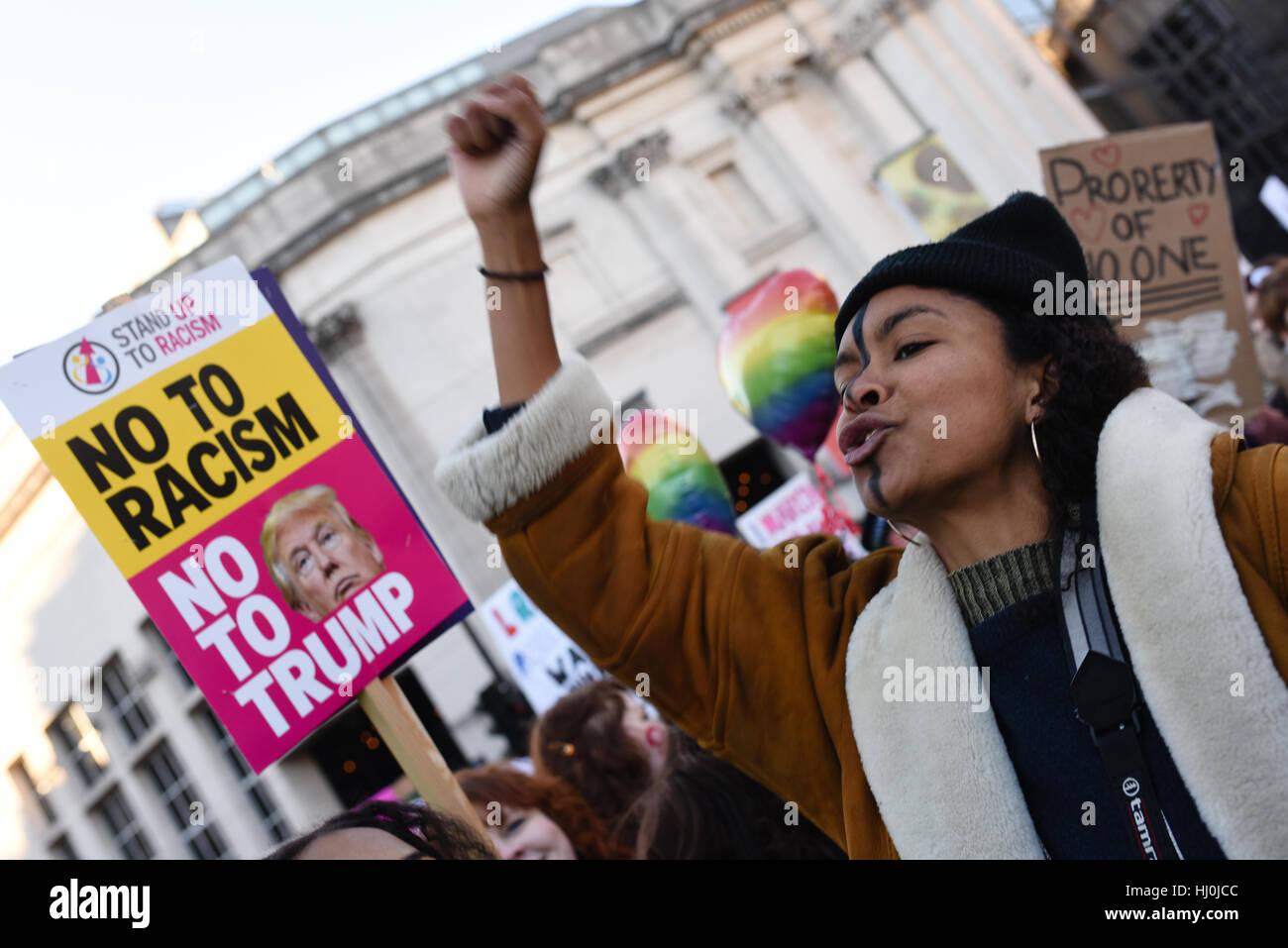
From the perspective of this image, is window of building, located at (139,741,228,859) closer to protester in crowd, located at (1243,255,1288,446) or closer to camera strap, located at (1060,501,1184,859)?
protester in crowd, located at (1243,255,1288,446)

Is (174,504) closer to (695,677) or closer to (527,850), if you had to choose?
(695,677)

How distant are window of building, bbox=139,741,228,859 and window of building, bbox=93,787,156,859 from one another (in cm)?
49

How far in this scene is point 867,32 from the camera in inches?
643

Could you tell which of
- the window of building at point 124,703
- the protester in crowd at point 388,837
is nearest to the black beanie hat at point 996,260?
the protester in crowd at point 388,837

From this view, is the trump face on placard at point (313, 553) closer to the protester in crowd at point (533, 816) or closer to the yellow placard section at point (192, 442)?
the yellow placard section at point (192, 442)

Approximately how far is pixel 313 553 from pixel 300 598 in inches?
4.9

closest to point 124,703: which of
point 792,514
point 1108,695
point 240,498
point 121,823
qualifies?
point 121,823

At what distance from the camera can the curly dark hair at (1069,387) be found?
5.45ft

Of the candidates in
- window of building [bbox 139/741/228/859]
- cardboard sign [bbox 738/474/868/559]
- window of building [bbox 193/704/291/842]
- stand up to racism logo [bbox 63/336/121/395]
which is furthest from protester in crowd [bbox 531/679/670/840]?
window of building [bbox 139/741/228/859]

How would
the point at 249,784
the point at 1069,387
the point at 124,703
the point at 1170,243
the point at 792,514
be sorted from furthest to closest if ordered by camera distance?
the point at 124,703
the point at 249,784
the point at 792,514
the point at 1170,243
the point at 1069,387

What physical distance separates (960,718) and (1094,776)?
0.20m

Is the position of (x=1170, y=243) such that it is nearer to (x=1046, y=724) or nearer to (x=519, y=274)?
(x=1046, y=724)

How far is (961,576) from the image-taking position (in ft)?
5.51

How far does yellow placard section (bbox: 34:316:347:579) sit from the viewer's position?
248 centimetres
